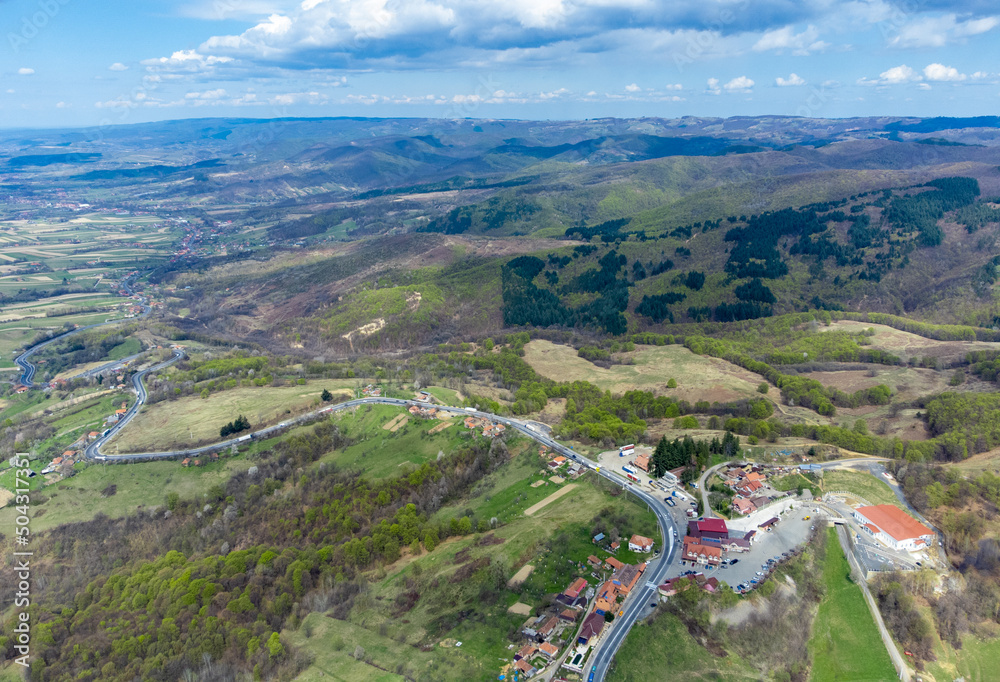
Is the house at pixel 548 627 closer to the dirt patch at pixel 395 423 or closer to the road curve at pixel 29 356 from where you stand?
the dirt patch at pixel 395 423

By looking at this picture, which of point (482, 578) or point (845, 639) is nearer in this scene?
point (845, 639)

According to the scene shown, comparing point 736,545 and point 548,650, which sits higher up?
point 736,545

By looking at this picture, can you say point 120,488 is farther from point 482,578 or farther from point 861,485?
point 861,485

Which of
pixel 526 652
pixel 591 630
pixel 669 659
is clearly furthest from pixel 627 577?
pixel 526 652

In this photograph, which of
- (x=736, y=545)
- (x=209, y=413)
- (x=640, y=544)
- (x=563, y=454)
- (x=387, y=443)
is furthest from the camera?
(x=209, y=413)

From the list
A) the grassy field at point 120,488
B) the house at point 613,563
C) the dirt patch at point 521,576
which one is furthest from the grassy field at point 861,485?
the grassy field at point 120,488

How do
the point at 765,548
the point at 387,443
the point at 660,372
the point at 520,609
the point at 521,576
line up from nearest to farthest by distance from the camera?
1. the point at 520,609
2. the point at 521,576
3. the point at 765,548
4. the point at 387,443
5. the point at 660,372
